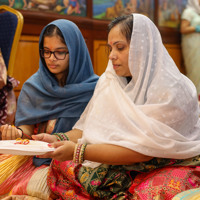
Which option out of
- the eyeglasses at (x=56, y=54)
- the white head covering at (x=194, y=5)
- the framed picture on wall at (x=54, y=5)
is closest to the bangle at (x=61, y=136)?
the eyeglasses at (x=56, y=54)

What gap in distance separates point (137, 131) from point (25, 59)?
303 centimetres

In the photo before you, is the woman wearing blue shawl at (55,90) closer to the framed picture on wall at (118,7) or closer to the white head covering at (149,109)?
the white head covering at (149,109)

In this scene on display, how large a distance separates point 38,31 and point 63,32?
89.0 inches

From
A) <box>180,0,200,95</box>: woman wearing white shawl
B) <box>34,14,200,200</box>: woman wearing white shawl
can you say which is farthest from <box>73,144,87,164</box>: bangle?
<box>180,0,200,95</box>: woman wearing white shawl

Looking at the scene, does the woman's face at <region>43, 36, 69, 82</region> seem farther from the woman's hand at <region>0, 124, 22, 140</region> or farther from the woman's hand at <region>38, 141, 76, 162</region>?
the woman's hand at <region>38, 141, 76, 162</region>

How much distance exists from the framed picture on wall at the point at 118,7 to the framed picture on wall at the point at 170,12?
0.76 feet

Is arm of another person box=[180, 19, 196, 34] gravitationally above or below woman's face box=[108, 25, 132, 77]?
below

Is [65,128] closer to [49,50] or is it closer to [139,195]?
[49,50]

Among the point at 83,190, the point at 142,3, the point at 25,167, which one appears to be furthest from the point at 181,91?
the point at 142,3

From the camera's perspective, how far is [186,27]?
6223 mm

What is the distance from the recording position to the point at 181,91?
1.50 m

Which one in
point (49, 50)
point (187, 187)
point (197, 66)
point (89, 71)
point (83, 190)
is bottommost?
point (197, 66)

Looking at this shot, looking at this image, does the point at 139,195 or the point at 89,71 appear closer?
the point at 139,195

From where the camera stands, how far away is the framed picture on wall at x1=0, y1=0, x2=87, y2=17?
405cm
